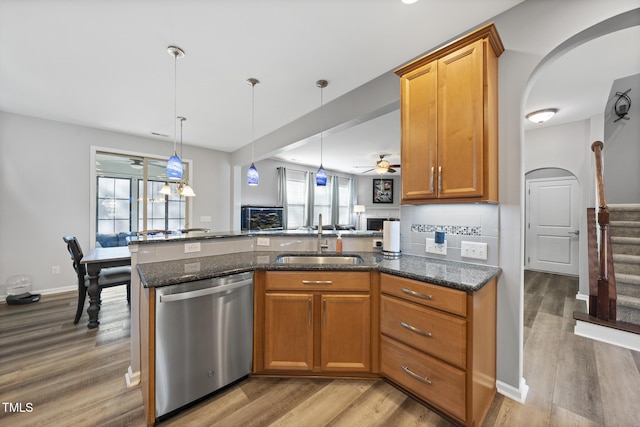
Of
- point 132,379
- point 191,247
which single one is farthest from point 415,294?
point 132,379

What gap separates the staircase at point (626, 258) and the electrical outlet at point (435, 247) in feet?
7.47

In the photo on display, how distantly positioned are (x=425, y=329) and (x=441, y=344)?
0.11m

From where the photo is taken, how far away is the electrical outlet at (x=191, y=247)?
2.14 meters

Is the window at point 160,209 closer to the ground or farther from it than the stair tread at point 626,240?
farther from it

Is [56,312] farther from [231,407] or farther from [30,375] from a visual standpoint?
[231,407]

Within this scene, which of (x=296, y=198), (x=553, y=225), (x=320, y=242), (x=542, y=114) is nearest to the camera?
(x=320, y=242)

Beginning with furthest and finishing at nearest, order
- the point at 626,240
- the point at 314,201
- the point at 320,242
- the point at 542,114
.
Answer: the point at 314,201
the point at 542,114
the point at 626,240
the point at 320,242

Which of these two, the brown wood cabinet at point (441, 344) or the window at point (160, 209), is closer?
the brown wood cabinet at point (441, 344)

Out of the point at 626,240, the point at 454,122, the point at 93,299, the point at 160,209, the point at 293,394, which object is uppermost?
the point at 454,122

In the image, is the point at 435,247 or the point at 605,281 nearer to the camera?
the point at 435,247

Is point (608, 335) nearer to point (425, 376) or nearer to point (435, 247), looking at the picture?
point (435, 247)

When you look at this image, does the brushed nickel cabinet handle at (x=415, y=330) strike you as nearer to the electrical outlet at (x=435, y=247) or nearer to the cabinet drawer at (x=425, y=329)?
the cabinet drawer at (x=425, y=329)

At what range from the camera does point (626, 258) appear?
2.85m

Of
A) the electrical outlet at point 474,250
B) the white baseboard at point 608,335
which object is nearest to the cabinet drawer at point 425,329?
the electrical outlet at point 474,250
